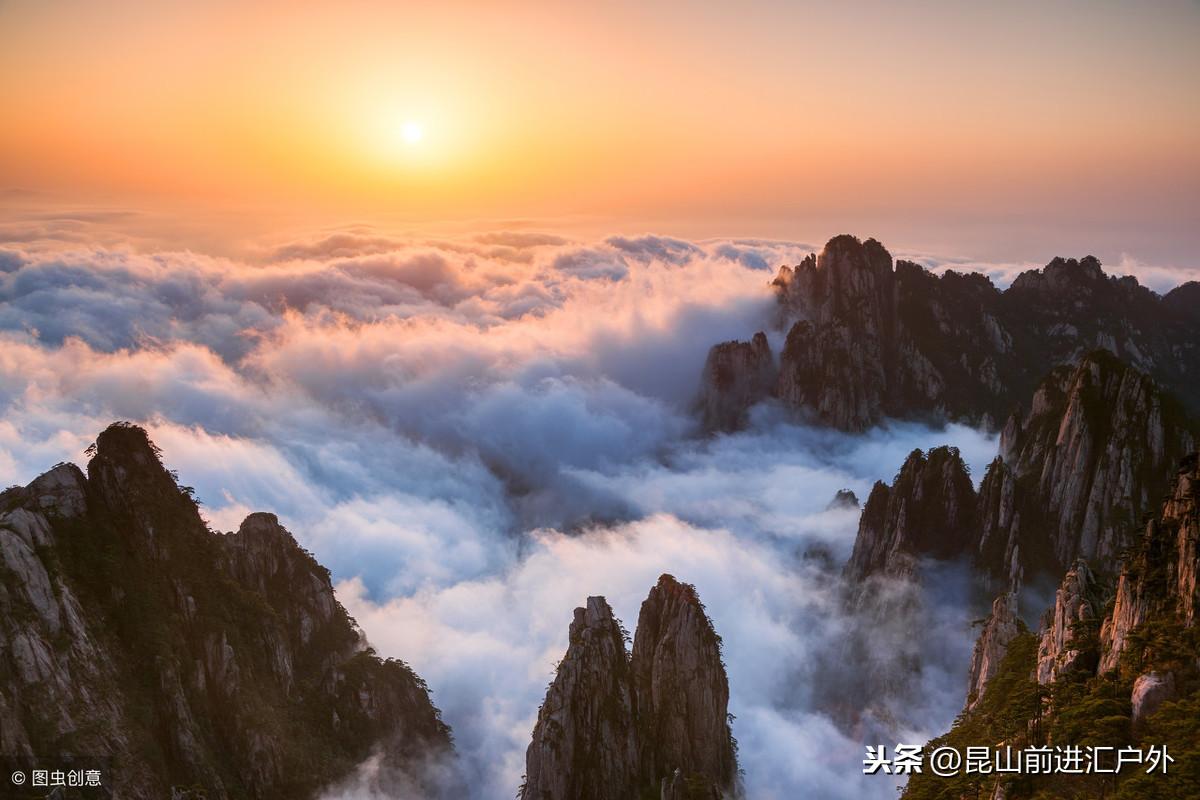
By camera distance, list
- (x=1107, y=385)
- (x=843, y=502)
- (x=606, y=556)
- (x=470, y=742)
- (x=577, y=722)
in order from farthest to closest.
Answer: (x=606, y=556)
(x=843, y=502)
(x=1107, y=385)
(x=470, y=742)
(x=577, y=722)

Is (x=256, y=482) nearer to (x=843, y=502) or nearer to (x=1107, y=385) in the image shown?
(x=843, y=502)

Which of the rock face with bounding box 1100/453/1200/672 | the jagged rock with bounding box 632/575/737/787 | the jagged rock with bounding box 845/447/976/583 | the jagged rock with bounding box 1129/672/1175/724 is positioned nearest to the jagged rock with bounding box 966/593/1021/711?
the jagged rock with bounding box 632/575/737/787

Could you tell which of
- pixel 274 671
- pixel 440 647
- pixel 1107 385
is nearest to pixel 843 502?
pixel 1107 385

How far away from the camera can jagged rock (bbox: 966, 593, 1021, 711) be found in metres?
67.8

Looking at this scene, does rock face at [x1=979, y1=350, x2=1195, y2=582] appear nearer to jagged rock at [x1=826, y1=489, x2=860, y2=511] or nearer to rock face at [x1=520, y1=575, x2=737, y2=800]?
rock face at [x1=520, y1=575, x2=737, y2=800]

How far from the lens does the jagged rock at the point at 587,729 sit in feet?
215

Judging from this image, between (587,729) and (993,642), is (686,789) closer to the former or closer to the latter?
(587,729)

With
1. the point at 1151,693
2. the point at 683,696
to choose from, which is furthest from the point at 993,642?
the point at 1151,693

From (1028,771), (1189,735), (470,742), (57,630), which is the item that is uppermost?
(57,630)

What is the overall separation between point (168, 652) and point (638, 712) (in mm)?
35890

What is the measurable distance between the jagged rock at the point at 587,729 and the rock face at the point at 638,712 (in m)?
0.08

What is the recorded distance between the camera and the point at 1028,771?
3772 cm

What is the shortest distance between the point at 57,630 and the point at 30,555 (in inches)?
207

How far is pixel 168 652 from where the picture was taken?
60.1 meters
